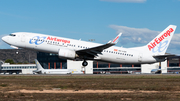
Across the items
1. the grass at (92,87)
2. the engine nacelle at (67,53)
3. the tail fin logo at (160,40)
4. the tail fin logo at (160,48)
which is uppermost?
the tail fin logo at (160,40)

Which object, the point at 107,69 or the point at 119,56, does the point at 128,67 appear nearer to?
the point at 107,69

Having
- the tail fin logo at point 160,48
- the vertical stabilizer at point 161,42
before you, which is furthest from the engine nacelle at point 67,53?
the tail fin logo at point 160,48

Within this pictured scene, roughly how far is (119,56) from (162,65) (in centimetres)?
4709

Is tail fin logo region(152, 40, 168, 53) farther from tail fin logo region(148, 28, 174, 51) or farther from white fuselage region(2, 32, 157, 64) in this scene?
white fuselage region(2, 32, 157, 64)

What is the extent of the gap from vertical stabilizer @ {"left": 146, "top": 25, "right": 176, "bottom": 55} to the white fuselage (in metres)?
1.35

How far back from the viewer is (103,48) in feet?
135

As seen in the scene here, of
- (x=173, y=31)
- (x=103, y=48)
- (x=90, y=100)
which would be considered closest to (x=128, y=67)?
(x=173, y=31)

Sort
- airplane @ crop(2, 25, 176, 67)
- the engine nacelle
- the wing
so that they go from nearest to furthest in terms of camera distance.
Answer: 1. the engine nacelle
2. airplane @ crop(2, 25, 176, 67)
3. the wing

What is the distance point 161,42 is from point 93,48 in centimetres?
1325

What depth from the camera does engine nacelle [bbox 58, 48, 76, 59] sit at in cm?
3969

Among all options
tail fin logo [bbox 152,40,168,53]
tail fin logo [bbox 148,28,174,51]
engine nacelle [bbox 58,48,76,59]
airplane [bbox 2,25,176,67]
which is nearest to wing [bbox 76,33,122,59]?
airplane [bbox 2,25,176,67]

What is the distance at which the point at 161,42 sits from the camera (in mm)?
46125

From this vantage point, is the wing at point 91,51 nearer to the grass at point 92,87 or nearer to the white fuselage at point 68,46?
the white fuselage at point 68,46

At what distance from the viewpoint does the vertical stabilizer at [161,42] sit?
45.6m
